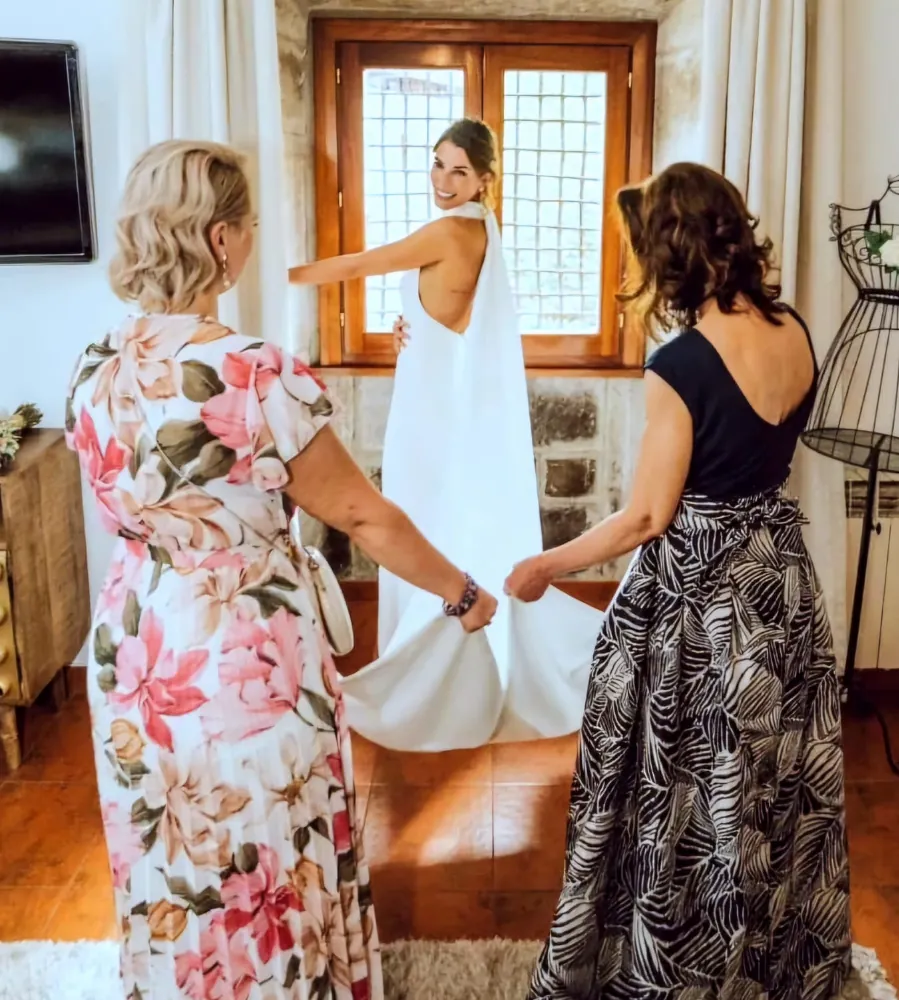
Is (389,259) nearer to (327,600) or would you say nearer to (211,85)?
(211,85)

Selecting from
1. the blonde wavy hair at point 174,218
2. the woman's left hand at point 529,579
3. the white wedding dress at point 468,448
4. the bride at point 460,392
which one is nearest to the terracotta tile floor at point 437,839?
the white wedding dress at point 468,448

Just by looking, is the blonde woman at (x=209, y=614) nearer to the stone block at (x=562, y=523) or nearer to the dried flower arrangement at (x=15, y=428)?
the dried flower arrangement at (x=15, y=428)

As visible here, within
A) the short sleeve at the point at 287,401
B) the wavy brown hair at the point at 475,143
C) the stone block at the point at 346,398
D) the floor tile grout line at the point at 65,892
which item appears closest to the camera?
the short sleeve at the point at 287,401

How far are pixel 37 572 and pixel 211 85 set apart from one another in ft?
4.33

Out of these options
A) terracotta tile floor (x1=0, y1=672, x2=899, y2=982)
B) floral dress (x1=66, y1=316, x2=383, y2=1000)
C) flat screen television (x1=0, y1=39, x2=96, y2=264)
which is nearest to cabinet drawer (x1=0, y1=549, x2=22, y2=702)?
terracotta tile floor (x1=0, y1=672, x2=899, y2=982)

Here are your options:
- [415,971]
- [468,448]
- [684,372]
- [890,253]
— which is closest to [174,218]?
Answer: [684,372]

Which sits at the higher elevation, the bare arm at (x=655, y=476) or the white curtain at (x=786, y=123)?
the white curtain at (x=786, y=123)

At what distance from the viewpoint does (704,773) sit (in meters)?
1.74

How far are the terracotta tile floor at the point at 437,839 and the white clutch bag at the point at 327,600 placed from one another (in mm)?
813

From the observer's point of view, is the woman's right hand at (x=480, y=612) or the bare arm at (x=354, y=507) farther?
the woman's right hand at (x=480, y=612)

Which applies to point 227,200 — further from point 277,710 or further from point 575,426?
point 575,426

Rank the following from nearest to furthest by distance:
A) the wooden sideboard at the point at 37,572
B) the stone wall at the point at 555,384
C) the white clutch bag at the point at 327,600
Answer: the white clutch bag at the point at 327,600
the wooden sideboard at the point at 37,572
the stone wall at the point at 555,384

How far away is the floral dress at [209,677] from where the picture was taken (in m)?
1.37

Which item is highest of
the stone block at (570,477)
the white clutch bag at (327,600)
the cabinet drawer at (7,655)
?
the white clutch bag at (327,600)
